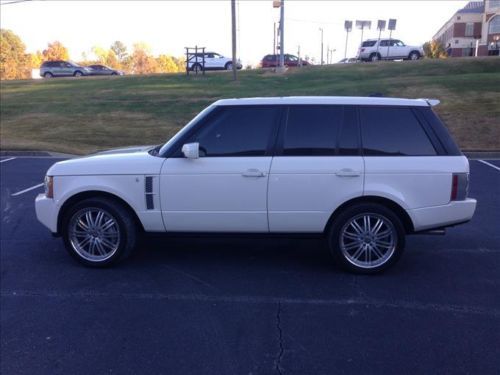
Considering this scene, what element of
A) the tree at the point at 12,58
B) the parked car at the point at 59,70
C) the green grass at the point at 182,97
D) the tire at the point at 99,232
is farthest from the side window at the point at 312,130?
the tree at the point at 12,58

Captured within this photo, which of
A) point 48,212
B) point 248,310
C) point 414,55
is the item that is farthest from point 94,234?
point 414,55

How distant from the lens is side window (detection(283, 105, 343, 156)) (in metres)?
5.33

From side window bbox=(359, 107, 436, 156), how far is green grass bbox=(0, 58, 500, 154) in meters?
11.7

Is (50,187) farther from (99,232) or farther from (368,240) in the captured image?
(368,240)

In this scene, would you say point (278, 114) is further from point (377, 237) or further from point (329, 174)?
point (377, 237)

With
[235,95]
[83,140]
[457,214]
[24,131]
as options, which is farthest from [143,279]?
[235,95]

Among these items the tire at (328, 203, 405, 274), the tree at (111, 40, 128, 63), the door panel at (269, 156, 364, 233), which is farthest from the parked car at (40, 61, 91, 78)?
the tree at (111, 40, 128, 63)

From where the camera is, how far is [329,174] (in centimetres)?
522

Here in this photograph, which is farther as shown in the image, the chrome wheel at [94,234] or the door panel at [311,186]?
the chrome wheel at [94,234]

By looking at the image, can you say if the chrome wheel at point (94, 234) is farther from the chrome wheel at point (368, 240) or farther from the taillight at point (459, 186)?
the taillight at point (459, 186)

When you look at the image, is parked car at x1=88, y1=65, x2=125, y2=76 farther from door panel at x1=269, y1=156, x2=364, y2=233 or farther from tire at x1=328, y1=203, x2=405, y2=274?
tire at x1=328, y1=203, x2=405, y2=274

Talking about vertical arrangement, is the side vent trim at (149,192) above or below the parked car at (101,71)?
below

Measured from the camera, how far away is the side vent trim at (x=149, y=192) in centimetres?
→ 541

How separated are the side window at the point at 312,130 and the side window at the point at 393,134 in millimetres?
286
